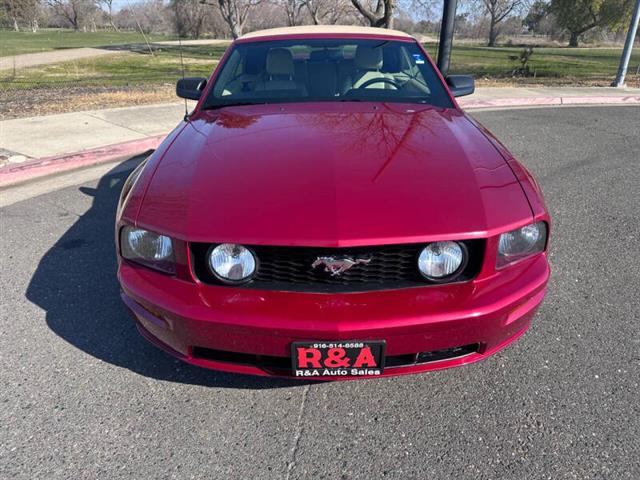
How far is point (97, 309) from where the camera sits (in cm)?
281

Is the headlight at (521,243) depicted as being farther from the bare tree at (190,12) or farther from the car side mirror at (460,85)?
the bare tree at (190,12)

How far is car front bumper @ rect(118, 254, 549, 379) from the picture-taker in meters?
1.79

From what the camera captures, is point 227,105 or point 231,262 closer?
point 231,262

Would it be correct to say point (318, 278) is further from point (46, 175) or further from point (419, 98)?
point (46, 175)

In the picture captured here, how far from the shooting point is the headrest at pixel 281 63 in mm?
3350

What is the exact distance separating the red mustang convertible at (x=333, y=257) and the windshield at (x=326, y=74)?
969 millimetres

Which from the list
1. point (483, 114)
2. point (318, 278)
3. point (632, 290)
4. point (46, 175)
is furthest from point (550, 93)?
point (318, 278)

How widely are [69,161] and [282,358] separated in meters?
4.74

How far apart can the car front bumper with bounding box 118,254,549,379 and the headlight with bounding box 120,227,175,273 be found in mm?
45

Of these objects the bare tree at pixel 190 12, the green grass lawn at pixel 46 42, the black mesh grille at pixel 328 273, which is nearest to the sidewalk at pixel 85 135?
the black mesh grille at pixel 328 273

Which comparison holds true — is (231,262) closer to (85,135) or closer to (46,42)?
(85,135)

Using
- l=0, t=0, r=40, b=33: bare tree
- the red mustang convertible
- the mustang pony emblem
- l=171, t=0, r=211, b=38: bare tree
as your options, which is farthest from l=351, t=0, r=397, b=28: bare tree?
l=0, t=0, r=40, b=33: bare tree

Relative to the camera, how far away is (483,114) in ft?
29.3

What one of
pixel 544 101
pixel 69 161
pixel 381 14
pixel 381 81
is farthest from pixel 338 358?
pixel 381 14
